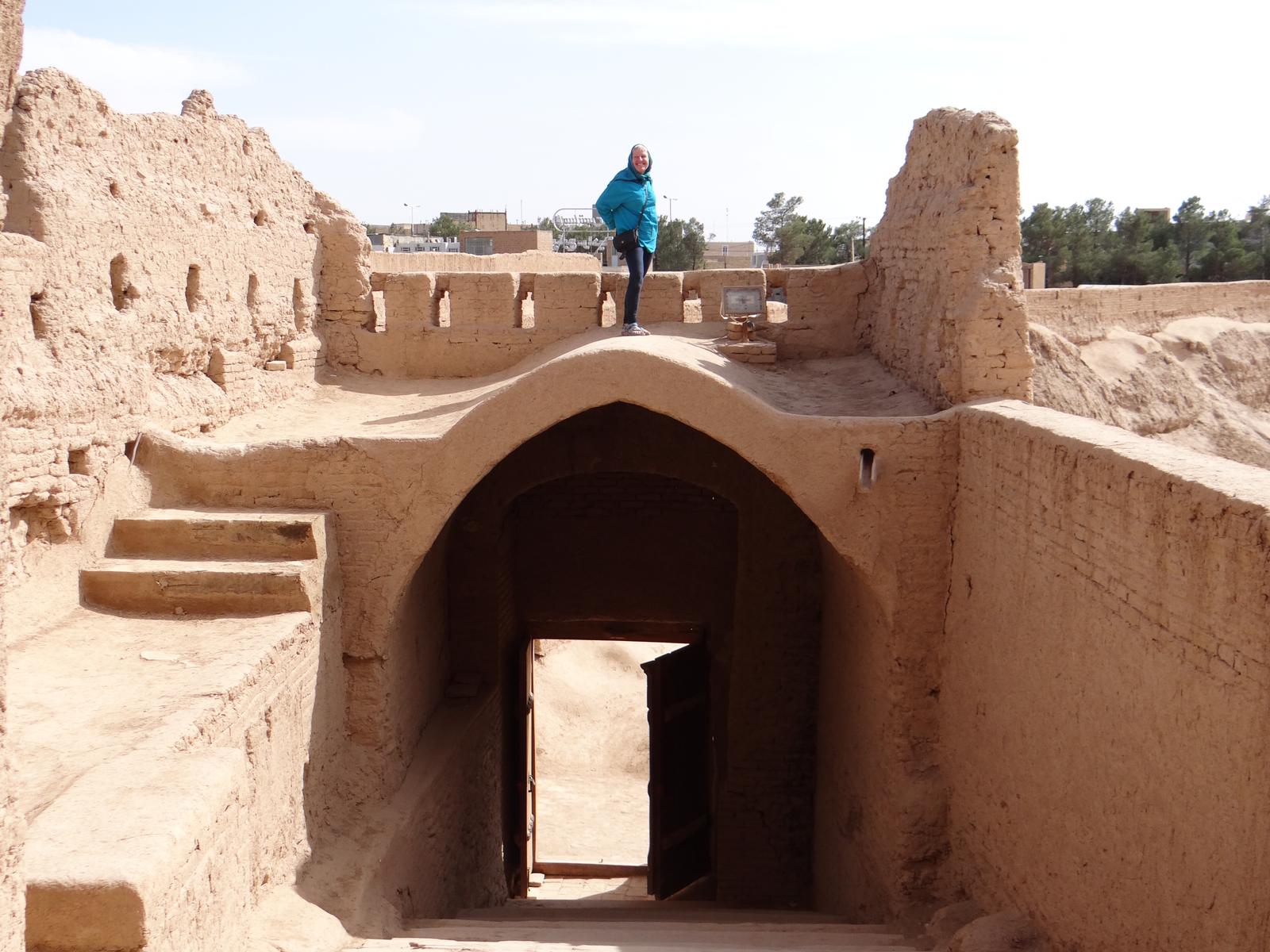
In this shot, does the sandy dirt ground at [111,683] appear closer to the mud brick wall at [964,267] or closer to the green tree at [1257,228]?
the mud brick wall at [964,267]

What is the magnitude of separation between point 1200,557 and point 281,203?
7068 millimetres

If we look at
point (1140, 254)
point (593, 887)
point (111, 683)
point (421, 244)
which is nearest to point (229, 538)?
point (111, 683)

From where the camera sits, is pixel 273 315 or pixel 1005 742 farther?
pixel 273 315

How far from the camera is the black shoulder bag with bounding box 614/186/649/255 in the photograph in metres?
8.76

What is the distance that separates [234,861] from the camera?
4645 mm

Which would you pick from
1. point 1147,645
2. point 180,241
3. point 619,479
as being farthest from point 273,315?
point 1147,645

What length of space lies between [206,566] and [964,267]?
15.4 feet

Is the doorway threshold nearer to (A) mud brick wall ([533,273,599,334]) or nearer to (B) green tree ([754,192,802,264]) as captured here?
(A) mud brick wall ([533,273,599,334])

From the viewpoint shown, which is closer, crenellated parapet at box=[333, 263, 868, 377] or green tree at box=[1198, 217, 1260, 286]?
crenellated parapet at box=[333, 263, 868, 377]

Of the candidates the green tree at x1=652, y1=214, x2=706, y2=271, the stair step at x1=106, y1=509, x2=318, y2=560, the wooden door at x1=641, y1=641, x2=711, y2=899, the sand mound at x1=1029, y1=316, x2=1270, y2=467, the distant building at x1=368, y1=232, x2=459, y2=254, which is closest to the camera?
the stair step at x1=106, y1=509, x2=318, y2=560

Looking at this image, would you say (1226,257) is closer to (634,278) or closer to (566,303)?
(566,303)

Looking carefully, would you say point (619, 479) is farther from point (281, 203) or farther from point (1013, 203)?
point (1013, 203)

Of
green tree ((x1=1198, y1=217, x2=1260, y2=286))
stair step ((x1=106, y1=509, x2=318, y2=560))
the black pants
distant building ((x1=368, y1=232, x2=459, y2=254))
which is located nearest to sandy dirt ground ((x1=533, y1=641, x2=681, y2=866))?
the black pants

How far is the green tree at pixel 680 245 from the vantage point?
32125 millimetres
